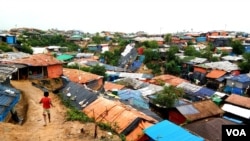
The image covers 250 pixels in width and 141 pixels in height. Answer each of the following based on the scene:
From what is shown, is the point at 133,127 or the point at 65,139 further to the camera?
the point at 133,127

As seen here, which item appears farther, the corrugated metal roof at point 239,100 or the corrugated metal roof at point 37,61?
the corrugated metal roof at point 239,100

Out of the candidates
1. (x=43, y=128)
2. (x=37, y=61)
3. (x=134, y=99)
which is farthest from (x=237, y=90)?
(x=43, y=128)

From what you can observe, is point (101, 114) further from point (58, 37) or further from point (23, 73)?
point (58, 37)

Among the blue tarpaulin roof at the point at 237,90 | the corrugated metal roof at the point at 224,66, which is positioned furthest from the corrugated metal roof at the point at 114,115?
the corrugated metal roof at the point at 224,66

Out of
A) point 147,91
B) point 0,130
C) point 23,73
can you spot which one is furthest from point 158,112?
point 0,130

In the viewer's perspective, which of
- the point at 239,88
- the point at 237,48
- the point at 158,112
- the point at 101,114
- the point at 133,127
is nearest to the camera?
the point at 133,127

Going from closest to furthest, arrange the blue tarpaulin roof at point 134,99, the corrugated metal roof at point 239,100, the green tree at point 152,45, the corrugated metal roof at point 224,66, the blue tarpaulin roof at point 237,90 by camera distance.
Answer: the blue tarpaulin roof at point 134,99 → the corrugated metal roof at point 239,100 → the blue tarpaulin roof at point 237,90 → the corrugated metal roof at point 224,66 → the green tree at point 152,45

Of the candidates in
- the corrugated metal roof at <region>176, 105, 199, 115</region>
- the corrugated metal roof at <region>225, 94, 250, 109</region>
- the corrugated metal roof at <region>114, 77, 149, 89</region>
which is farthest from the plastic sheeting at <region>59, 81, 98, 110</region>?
the corrugated metal roof at <region>225, 94, 250, 109</region>

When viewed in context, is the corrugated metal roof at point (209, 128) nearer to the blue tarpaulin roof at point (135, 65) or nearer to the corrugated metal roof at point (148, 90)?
the corrugated metal roof at point (148, 90)

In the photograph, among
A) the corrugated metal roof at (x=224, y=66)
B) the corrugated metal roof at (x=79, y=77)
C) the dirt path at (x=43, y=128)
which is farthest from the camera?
the corrugated metal roof at (x=224, y=66)
